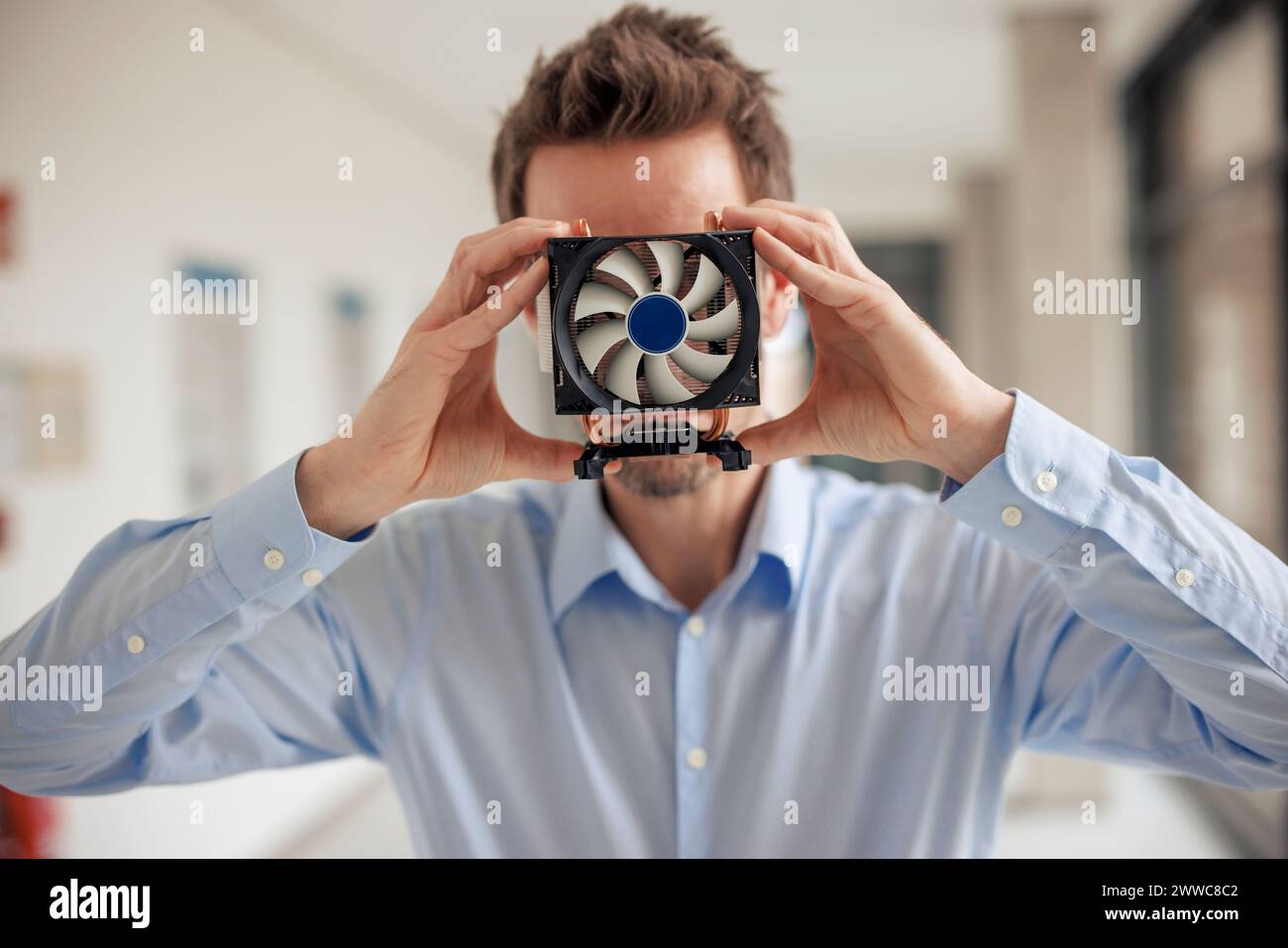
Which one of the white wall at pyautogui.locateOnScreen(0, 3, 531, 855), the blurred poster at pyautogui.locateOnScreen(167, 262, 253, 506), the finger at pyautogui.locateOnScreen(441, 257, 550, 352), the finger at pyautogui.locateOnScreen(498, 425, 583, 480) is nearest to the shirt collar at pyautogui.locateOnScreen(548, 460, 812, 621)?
the finger at pyautogui.locateOnScreen(498, 425, 583, 480)

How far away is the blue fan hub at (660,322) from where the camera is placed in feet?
3.48

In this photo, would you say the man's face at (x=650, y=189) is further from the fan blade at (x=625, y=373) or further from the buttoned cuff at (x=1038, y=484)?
the buttoned cuff at (x=1038, y=484)

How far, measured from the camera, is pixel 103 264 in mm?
3191

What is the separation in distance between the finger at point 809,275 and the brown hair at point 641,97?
349 millimetres

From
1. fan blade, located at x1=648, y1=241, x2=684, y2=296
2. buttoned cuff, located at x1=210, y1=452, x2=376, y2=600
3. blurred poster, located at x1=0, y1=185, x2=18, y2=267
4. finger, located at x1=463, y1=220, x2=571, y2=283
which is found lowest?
buttoned cuff, located at x1=210, y1=452, x2=376, y2=600

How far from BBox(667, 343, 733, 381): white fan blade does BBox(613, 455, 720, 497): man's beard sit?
0.32m

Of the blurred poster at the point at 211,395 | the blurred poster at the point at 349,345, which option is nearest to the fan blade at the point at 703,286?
the blurred poster at the point at 211,395

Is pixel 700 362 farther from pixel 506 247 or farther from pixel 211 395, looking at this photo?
pixel 211 395

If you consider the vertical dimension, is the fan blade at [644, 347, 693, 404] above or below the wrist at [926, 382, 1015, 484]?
above

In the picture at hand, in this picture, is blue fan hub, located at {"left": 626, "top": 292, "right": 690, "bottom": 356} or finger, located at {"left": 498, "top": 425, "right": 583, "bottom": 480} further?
finger, located at {"left": 498, "top": 425, "right": 583, "bottom": 480}

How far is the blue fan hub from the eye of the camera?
3.48 ft

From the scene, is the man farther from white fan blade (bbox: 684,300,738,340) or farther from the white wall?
the white wall

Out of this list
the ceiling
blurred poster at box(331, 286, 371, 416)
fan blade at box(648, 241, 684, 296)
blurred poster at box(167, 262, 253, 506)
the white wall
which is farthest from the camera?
blurred poster at box(331, 286, 371, 416)

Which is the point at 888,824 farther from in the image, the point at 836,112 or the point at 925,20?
the point at 836,112
